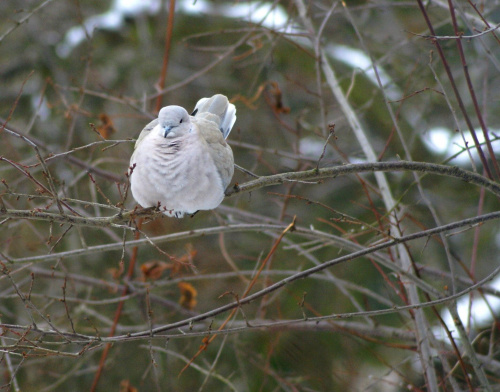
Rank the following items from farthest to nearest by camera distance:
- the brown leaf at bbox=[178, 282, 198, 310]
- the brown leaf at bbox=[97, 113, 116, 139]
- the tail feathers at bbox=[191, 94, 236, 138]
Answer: the brown leaf at bbox=[178, 282, 198, 310]
the brown leaf at bbox=[97, 113, 116, 139]
the tail feathers at bbox=[191, 94, 236, 138]

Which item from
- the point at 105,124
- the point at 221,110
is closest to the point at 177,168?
the point at 221,110

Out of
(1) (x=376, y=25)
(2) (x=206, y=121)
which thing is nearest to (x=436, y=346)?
(2) (x=206, y=121)

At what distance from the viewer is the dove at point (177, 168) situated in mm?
2992

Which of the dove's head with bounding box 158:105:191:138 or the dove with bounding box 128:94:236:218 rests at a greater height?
the dove's head with bounding box 158:105:191:138

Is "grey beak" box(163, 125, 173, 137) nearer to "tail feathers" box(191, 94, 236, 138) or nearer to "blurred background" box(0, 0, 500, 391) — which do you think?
"tail feathers" box(191, 94, 236, 138)

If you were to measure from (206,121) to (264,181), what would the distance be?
1044 millimetres

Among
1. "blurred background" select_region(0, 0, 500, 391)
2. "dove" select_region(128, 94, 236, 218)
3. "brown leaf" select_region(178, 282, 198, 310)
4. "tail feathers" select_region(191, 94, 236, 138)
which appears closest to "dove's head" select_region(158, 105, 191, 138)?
"dove" select_region(128, 94, 236, 218)

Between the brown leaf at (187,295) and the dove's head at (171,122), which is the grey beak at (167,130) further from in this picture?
the brown leaf at (187,295)

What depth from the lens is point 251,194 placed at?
4.39 metres

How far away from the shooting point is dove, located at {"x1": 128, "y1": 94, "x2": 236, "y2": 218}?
9.82 feet

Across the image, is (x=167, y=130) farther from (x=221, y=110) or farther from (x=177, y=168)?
(x=221, y=110)

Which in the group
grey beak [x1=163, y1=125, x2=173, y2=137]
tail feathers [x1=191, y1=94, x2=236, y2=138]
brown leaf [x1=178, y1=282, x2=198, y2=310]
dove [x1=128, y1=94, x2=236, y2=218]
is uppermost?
tail feathers [x1=191, y1=94, x2=236, y2=138]

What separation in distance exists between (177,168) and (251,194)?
1.45 m

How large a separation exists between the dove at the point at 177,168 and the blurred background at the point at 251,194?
3.49 feet
